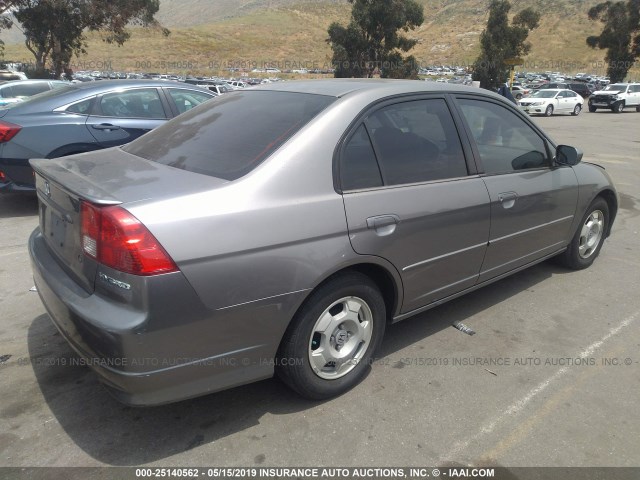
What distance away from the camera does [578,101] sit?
2758cm

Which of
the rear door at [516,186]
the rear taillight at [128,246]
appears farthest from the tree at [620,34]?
the rear taillight at [128,246]

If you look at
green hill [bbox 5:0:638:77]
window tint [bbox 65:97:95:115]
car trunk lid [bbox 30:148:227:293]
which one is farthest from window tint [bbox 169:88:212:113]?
green hill [bbox 5:0:638:77]

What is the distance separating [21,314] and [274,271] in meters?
2.47

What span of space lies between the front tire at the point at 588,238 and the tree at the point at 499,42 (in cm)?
3372

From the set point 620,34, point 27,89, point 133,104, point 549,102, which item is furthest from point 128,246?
point 620,34

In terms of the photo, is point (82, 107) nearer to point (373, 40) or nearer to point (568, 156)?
point (568, 156)

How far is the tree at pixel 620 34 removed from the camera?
42.1 m

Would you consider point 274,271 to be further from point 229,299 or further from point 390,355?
point 390,355

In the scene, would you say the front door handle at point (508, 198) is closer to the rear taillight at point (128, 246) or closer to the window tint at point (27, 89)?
the rear taillight at point (128, 246)

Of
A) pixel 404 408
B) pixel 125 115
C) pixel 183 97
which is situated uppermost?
pixel 183 97

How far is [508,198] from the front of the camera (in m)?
3.47

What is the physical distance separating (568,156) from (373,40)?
31.2 m

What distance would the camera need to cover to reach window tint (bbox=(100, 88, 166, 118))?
612cm

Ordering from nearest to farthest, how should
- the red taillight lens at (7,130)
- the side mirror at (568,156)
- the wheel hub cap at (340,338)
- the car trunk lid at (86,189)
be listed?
the car trunk lid at (86,189) < the wheel hub cap at (340,338) < the side mirror at (568,156) < the red taillight lens at (7,130)
